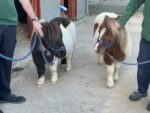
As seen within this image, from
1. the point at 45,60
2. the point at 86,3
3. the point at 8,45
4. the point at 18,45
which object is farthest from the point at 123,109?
the point at 86,3

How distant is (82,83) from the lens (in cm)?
549

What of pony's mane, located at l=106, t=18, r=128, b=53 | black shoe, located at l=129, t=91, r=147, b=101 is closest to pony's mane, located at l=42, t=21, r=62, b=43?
pony's mane, located at l=106, t=18, r=128, b=53

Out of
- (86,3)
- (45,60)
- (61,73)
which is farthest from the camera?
(86,3)

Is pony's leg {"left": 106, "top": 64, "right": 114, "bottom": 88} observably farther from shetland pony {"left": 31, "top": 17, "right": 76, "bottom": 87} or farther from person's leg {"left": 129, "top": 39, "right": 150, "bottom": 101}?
shetland pony {"left": 31, "top": 17, "right": 76, "bottom": 87}

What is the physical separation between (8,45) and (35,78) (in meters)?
1.30

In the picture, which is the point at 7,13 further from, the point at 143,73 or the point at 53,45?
the point at 143,73

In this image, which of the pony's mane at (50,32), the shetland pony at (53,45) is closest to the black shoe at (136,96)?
the shetland pony at (53,45)

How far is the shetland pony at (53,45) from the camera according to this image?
4863 mm

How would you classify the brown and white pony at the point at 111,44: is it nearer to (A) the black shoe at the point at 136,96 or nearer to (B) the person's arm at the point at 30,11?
(A) the black shoe at the point at 136,96

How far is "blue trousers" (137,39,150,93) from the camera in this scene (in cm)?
457

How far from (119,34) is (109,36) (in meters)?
0.19

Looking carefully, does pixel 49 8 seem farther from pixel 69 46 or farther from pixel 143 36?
pixel 143 36

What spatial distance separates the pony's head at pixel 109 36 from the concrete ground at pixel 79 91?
61 cm

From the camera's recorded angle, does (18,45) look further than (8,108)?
Yes
